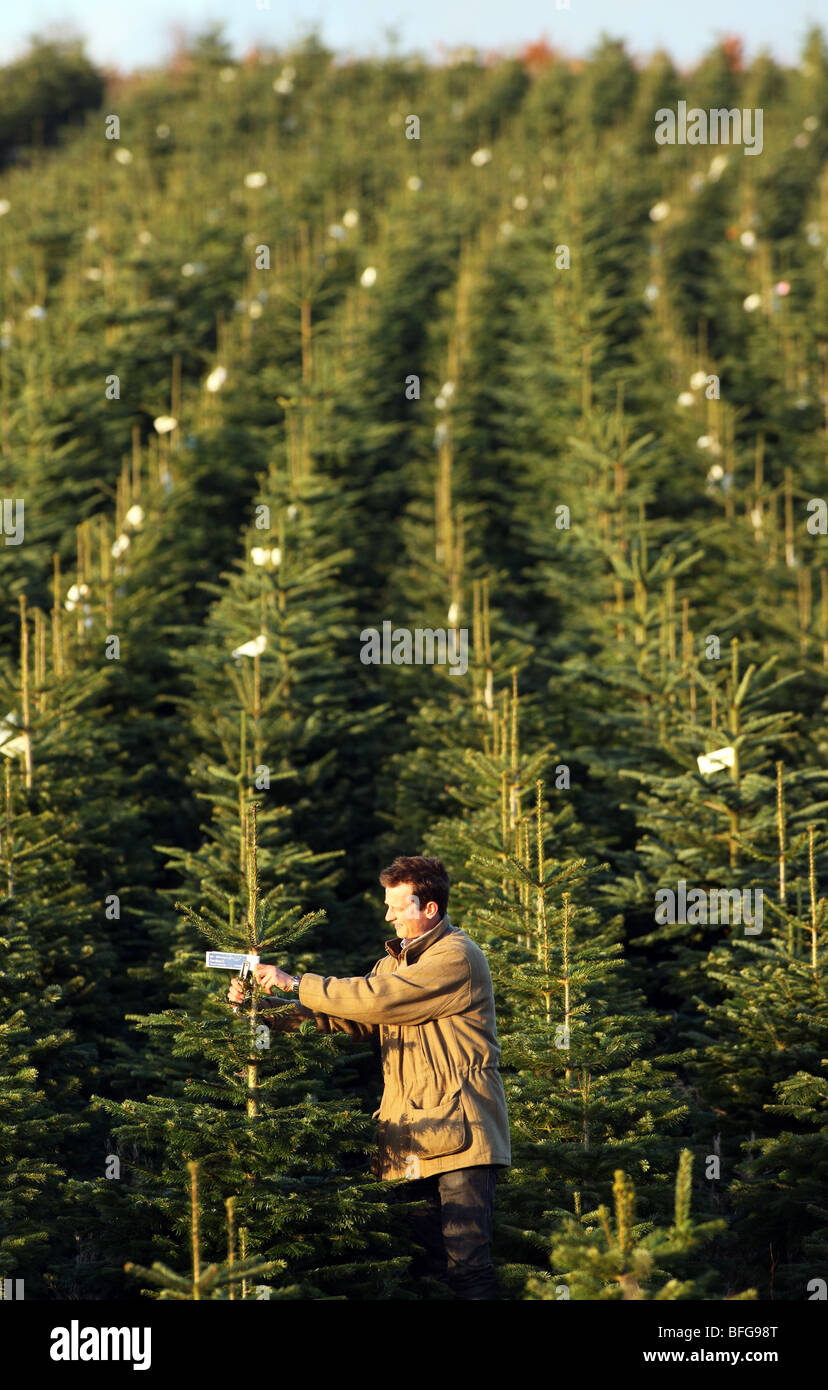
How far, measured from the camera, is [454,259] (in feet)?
91.6

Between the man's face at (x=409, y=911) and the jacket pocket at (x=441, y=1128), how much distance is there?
642 millimetres

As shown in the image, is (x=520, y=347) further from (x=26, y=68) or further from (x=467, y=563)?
(x=26, y=68)

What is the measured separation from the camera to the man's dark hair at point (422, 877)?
5953 mm

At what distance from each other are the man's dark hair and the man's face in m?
0.02

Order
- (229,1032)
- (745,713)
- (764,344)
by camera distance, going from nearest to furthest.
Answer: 1. (229,1032)
2. (745,713)
3. (764,344)

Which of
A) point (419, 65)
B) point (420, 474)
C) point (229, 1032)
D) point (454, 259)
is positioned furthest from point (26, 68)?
point (229, 1032)

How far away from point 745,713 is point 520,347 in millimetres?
12113

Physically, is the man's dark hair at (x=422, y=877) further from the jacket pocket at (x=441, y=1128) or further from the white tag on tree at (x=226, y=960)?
the jacket pocket at (x=441, y=1128)

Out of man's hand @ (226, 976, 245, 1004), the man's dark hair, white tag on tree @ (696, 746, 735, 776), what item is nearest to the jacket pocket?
the man's dark hair

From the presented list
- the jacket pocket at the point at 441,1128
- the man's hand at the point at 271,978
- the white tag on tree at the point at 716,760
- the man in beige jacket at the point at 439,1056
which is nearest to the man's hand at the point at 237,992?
the man's hand at the point at 271,978

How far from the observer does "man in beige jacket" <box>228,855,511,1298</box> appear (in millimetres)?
5781

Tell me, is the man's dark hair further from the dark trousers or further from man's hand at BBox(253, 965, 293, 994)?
the dark trousers

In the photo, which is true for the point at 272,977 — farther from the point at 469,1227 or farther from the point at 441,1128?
Result: the point at 469,1227

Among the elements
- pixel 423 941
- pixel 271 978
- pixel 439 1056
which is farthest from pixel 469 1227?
pixel 271 978
